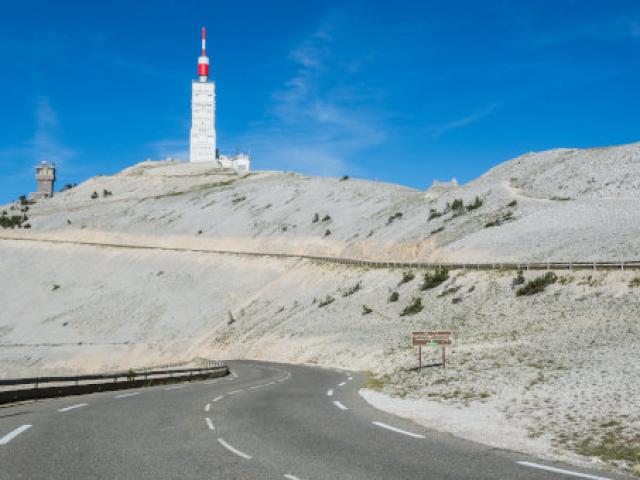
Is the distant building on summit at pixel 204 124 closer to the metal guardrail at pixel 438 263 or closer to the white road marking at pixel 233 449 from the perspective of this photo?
the metal guardrail at pixel 438 263

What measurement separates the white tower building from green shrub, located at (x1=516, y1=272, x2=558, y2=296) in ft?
509

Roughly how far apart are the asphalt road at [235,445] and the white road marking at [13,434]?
19 mm

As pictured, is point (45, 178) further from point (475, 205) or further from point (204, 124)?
point (475, 205)

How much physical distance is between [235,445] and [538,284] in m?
33.3

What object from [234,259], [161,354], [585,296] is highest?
[234,259]

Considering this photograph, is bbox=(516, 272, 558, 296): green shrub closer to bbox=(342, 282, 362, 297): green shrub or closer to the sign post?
the sign post

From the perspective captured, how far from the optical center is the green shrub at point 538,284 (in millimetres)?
41594

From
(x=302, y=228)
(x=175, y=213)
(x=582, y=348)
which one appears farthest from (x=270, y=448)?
(x=175, y=213)

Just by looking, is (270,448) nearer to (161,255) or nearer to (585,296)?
(585,296)

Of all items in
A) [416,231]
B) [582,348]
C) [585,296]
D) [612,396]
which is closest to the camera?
[612,396]

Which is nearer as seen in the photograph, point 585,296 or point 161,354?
point 585,296

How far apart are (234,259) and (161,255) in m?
14.4

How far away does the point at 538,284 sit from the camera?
1645 inches

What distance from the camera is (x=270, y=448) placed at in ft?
40.7
